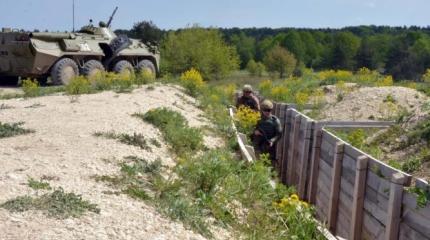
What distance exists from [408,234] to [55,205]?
310 cm

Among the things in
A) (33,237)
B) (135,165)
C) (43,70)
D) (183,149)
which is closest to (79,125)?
(183,149)

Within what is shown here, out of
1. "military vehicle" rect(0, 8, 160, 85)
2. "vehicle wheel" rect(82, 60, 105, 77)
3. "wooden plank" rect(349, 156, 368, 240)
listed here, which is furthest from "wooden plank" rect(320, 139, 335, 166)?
"vehicle wheel" rect(82, 60, 105, 77)

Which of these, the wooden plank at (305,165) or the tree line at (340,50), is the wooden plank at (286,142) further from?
the tree line at (340,50)

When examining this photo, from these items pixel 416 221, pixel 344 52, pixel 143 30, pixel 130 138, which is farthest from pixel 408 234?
pixel 344 52

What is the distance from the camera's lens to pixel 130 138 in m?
8.03

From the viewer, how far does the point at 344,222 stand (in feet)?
23.9

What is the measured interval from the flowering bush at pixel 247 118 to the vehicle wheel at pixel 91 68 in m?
11.2

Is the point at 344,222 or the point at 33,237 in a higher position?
the point at 33,237

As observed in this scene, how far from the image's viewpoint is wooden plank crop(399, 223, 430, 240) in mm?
5277

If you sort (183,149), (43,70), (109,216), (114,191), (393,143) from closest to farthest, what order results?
(109,216), (114,191), (183,149), (393,143), (43,70)

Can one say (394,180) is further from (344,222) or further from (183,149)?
(183,149)

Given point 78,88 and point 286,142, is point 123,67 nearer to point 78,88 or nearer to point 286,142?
point 78,88

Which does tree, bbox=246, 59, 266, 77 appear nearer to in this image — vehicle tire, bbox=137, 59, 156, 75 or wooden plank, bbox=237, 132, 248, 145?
vehicle tire, bbox=137, 59, 156, 75

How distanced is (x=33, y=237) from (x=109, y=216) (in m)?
0.80
